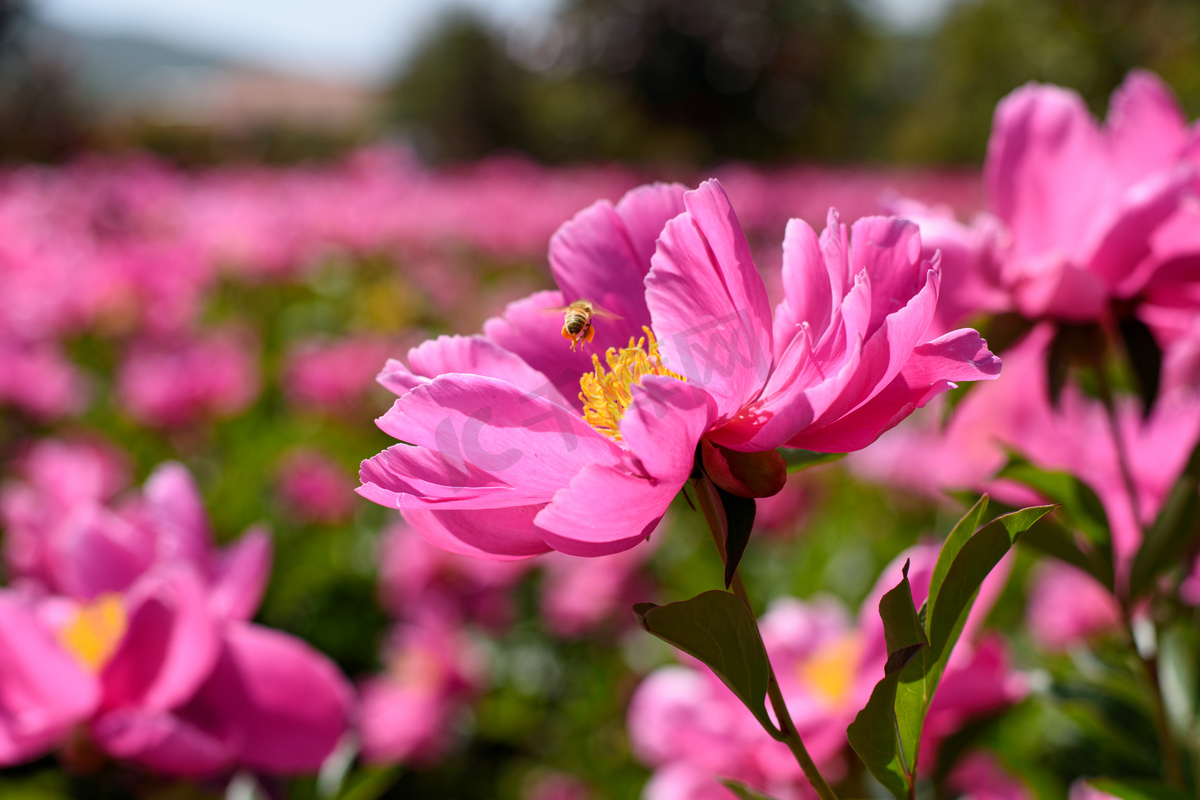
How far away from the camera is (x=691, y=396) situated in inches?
16.6

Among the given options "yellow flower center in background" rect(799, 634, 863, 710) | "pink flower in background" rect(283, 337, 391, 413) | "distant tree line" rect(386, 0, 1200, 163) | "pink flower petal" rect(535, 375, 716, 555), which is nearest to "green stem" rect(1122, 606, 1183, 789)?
"yellow flower center in background" rect(799, 634, 863, 710)

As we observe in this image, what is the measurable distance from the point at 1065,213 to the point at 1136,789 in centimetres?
38

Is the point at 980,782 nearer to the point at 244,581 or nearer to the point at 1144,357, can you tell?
the point at 1144,357

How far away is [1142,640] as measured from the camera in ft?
2.89

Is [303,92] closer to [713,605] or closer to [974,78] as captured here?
[974,78]

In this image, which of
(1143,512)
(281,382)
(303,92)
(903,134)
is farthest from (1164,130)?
(303,92)

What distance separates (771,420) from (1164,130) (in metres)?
0.45

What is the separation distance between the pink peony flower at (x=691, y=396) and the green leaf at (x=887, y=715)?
0.24 feet

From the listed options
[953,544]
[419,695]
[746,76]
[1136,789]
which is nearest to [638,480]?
[953,544]

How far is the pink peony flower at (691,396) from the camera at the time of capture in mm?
417

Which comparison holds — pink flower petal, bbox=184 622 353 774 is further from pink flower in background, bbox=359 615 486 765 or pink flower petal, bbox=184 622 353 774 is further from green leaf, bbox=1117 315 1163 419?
pink flower in background, bbox=359 615 486 765

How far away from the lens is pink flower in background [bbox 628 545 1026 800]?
2.24 feet

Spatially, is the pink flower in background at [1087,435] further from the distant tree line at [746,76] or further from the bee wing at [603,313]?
the distant tree line at [746,76]

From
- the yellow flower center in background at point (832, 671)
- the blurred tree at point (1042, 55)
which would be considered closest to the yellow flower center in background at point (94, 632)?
the yellow flower center in background at point (832, 671)
